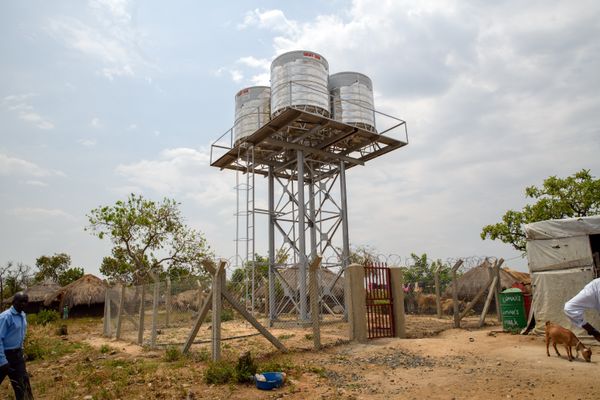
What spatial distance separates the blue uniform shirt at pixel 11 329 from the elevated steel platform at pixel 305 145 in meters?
10.2

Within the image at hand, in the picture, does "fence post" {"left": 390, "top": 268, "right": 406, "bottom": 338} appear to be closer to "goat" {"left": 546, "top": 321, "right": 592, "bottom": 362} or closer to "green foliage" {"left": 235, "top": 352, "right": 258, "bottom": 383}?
"goat" {"left": 546, "top": 321, "right": 592, "bottom": 362}

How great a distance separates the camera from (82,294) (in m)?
33.1

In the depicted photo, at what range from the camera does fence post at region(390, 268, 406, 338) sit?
1188cm

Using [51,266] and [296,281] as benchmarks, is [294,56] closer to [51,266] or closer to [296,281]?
[296,281]

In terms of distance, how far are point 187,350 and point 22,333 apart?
12.7 ft

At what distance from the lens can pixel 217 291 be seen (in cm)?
859

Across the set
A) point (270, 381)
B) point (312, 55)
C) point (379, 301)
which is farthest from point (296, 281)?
point (270, 381)

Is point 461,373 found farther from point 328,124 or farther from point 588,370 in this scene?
point 328,124

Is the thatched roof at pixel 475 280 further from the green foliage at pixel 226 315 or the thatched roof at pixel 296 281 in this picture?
the green foliage at pixel 226 315

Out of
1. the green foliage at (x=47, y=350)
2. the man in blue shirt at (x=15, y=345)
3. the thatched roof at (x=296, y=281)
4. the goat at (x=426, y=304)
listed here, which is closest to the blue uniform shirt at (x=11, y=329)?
the man in blue shirt at (x=15, y=345)

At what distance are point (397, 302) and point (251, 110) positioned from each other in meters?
9.99

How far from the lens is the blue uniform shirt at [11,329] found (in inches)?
239

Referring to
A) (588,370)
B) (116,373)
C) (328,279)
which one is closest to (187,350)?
(116,373)

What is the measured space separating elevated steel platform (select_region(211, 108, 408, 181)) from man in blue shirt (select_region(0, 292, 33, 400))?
10.2 m
